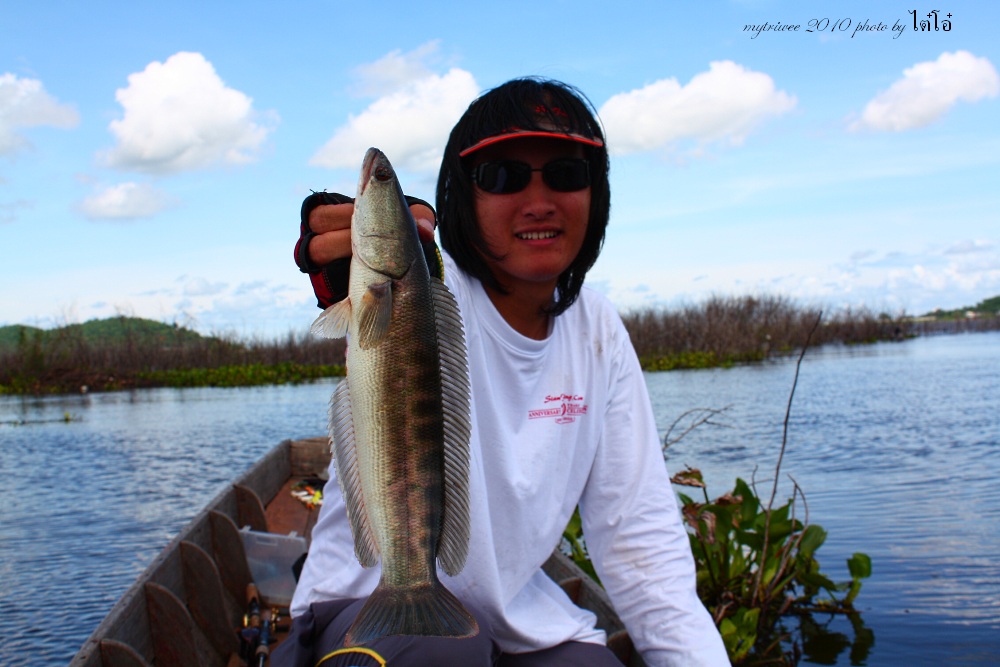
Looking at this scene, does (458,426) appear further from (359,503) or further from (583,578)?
(583,578)

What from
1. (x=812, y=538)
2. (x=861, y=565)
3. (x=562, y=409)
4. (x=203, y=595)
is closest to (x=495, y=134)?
(x=562, y=409)

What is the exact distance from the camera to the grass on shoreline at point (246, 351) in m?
30.6

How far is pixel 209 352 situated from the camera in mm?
34031

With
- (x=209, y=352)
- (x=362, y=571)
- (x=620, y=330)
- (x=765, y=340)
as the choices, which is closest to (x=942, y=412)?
(x=620, y=330)

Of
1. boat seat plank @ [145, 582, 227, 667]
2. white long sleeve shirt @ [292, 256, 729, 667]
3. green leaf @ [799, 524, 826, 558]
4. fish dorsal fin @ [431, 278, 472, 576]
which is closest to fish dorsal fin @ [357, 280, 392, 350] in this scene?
fish dorsal fin @ [431, 278, 472, 576]

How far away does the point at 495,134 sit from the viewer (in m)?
2.60

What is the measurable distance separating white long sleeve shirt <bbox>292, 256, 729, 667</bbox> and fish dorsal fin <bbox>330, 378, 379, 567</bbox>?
53cm

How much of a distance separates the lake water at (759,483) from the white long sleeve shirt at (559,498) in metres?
3.16

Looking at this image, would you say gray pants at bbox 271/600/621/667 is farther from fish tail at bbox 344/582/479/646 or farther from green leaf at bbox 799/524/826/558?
green leaf at bbox 799/524/826/558

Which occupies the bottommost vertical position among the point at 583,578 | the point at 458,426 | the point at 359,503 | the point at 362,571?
the point at 583,578

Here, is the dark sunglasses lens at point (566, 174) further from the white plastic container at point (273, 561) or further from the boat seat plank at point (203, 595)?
the white plastic container at point (273, 561)

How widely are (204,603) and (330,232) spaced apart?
121 inches

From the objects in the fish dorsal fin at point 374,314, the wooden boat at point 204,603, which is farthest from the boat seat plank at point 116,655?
the fish dorsal fin at point 374,314

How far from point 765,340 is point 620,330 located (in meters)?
35.7
